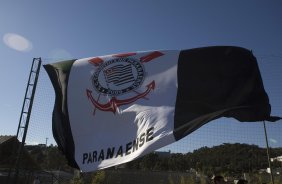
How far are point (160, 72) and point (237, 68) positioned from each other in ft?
4.53

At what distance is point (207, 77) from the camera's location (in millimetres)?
6523

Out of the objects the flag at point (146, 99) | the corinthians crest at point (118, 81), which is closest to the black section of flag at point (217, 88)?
the flag at point (146, 99)

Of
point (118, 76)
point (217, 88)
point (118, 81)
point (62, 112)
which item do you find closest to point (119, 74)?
point (118, 76)

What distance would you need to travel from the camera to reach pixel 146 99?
6.52 metres

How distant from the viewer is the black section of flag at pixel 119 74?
6.99 metres

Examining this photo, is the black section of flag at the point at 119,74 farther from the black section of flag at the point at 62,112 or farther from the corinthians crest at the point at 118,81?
the black section of flag at the point at 62,112

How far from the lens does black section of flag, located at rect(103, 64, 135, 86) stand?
6988 mm

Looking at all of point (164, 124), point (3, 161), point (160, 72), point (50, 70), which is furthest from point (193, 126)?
point (3, 161)

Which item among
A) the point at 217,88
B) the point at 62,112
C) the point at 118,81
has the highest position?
the point at 118,81

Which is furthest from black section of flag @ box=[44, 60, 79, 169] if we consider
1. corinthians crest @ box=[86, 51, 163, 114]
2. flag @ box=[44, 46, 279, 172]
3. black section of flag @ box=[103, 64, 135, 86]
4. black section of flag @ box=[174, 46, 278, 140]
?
black section of flag @ box=[174, 46, 278, 140]

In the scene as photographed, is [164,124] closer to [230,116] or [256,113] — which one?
[230,116]

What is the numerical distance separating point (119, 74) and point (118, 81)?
16 cm

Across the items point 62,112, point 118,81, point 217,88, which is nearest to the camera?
point 217,88

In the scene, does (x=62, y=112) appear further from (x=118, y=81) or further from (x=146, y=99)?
(x=146, y=99)
